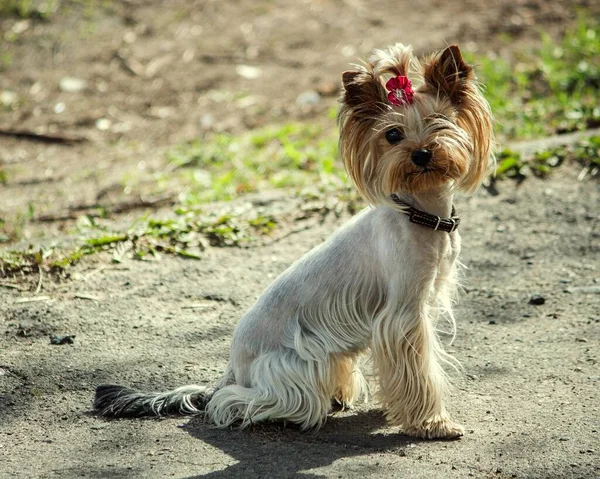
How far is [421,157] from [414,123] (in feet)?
0.55

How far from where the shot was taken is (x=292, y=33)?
40.0ft

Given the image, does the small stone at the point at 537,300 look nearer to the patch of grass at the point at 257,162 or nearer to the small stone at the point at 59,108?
the patch of grass at the point at 257,162

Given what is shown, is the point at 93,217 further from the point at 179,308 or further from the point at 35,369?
the point at 35,369

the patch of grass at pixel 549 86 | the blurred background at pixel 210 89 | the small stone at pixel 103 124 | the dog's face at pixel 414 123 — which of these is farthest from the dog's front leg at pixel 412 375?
the small stone at pixel 103 124

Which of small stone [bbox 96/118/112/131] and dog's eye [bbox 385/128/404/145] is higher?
small stone [bbox 96/118/112/131]

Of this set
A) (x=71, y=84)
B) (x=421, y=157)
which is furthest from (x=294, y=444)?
(x=71, y=84)

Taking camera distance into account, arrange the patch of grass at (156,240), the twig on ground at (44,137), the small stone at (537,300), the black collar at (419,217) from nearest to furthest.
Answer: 1. the black collar at (419,217)
2. the small stone at (537,300)
3. the patch of grass at (156,240)
4. the twig on ground at (44,137)

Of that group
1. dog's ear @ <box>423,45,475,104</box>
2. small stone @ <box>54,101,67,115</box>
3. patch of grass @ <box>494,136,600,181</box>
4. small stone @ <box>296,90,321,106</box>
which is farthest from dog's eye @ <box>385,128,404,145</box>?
small stone @ <box>54,101,67,115</box>

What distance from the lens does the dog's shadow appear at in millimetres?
3896

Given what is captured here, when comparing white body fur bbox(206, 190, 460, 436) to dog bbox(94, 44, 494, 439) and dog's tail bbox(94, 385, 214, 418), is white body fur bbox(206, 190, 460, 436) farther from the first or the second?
dog's tail bbox(94, 385, 214, 418)

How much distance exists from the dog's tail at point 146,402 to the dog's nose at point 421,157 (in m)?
1.67

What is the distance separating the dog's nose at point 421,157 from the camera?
3.98 m

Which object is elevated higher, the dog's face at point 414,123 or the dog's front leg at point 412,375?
the dog's face at point 414,123

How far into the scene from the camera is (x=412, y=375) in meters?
4.33
